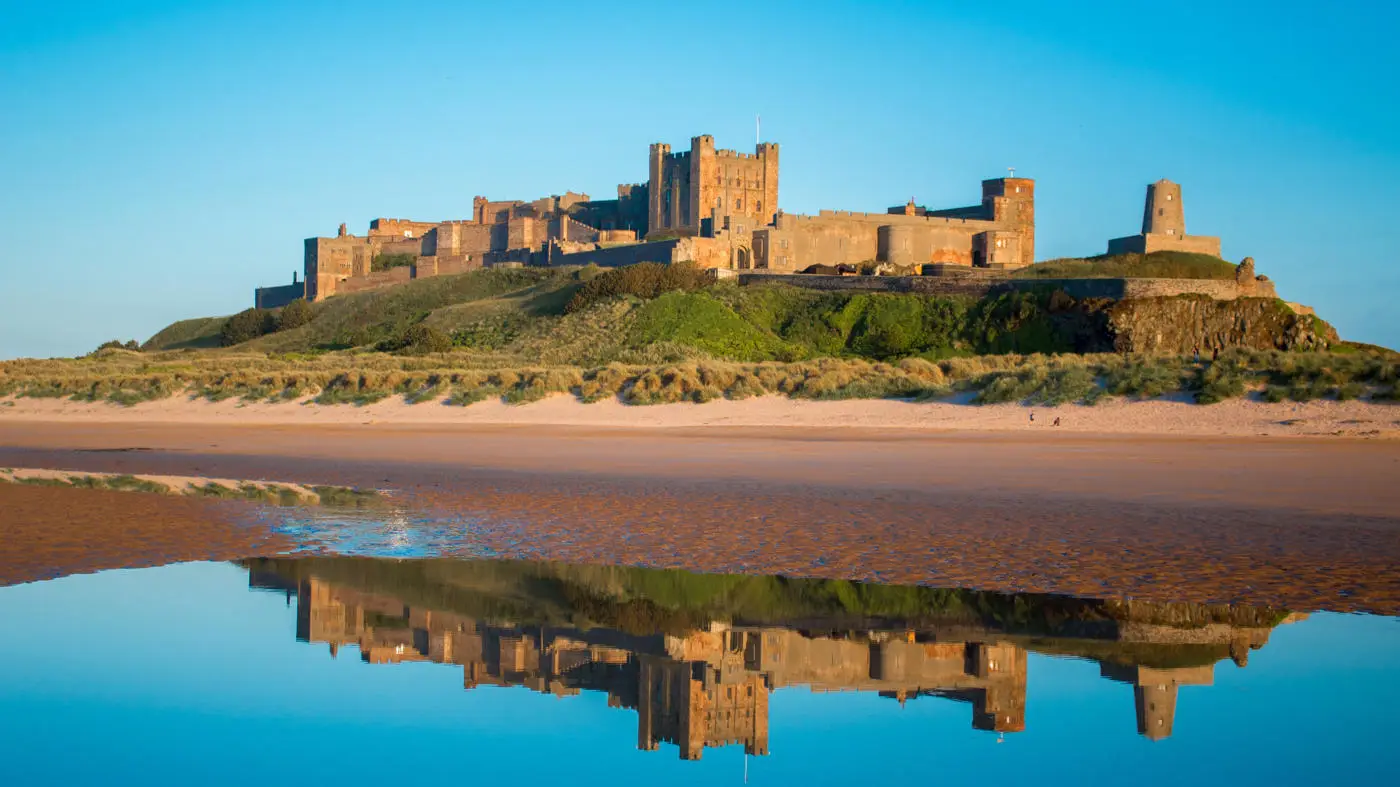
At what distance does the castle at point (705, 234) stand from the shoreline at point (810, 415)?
29.0m

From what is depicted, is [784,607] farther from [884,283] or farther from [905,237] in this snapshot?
[905,237]

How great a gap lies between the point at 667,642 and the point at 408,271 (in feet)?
233

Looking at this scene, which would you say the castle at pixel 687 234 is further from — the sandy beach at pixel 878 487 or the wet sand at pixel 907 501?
the wet sand at pixel 907 501

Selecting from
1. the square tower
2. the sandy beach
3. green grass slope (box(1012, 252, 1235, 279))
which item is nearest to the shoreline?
the sandy beach

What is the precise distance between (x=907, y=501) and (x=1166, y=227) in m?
48.8

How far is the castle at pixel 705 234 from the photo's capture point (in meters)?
59.6

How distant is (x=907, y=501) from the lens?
37.5 feet

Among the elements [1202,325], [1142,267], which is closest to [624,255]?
[1142,267]

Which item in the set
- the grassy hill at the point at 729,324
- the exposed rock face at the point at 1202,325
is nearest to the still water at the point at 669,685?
the grassy hill at the point at 729,324

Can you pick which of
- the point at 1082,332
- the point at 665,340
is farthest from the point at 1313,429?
the point at 665,340

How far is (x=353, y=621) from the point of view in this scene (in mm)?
6516

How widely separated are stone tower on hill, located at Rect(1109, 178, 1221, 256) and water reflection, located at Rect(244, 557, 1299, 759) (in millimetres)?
51975

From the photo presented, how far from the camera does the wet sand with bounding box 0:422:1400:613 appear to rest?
7938mm

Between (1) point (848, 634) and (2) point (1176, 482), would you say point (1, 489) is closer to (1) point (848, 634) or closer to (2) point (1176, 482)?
(1) point (848, 634)
